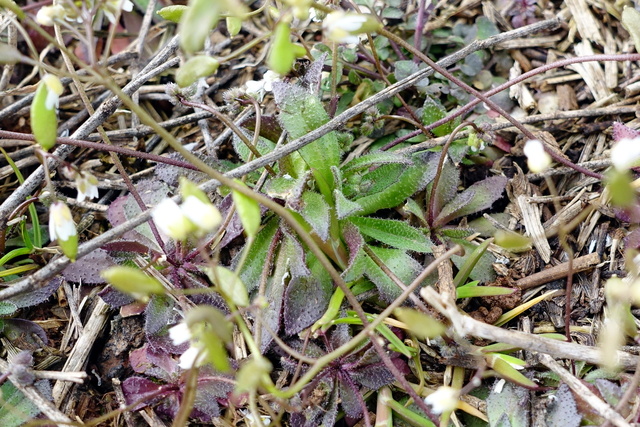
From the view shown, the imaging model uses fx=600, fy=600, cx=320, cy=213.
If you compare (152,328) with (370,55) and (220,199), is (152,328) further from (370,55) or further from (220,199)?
(370,55)

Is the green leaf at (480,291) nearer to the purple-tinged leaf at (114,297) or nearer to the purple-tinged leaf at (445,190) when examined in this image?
the purple-tinged leaf at (445,190)

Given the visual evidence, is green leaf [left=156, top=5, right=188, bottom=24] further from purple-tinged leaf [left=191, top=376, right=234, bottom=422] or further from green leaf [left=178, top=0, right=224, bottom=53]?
purple-tinged leaf [left=191, top=376, right=234, bottom=422]

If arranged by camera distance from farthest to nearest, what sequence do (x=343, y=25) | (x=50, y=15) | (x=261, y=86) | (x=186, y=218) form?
(x=261, y=86)
(x=50, y=15)
(x=343, y=25)
(x=186, y=218)

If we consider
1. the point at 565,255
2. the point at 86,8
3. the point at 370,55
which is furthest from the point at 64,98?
the point at 565,255

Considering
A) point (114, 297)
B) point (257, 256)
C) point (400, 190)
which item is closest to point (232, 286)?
point (257, 256)

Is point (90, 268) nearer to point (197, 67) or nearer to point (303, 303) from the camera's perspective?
point (303, 303)

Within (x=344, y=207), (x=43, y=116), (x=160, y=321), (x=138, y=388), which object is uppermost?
(x=43, y=116)
